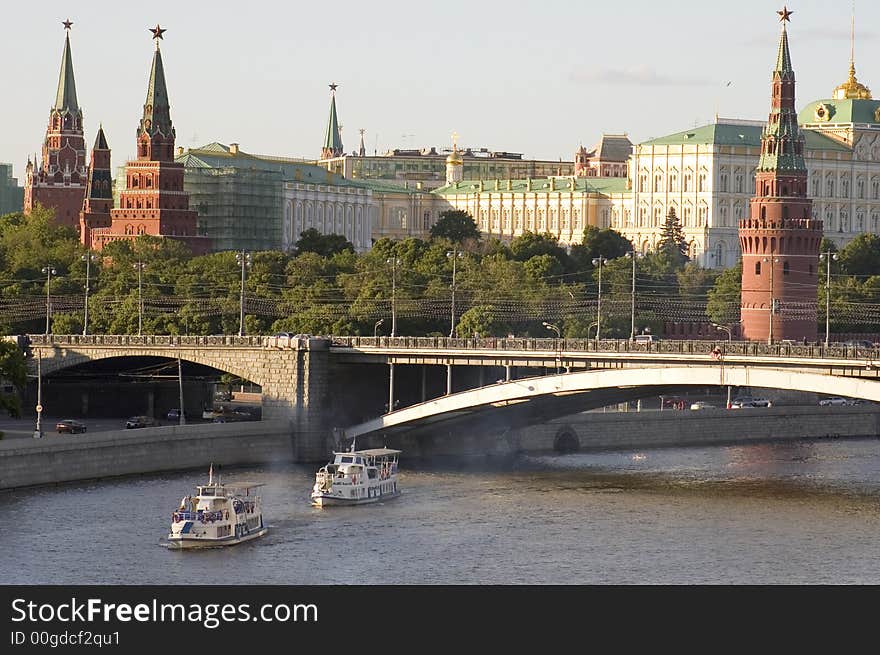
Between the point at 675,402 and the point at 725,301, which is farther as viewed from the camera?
the point at 725,301

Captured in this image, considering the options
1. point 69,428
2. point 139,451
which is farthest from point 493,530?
point 69,428

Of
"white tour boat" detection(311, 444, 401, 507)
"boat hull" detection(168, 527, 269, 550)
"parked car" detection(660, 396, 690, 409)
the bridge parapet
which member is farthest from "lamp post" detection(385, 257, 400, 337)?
"boat hull" detection(168, 527, 269, 550)

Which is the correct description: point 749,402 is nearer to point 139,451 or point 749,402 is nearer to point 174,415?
point 174,415

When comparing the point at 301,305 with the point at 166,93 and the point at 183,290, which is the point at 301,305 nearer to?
the point at 183,290

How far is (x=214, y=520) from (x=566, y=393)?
2114cm

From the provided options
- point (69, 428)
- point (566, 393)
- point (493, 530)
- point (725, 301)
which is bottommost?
point (493, 530)

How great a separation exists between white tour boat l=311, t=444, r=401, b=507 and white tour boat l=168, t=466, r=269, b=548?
659 cm

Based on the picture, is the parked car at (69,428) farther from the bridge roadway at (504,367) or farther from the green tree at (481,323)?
the green tree at (481,323)

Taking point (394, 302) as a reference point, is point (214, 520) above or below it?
below

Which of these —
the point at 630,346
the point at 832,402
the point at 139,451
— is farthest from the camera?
the point at 832,402

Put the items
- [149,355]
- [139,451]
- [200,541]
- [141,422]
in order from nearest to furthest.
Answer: [200,541] < [139,451] < [141,422] < [149,355]

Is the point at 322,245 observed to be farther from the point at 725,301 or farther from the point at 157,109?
the point at 725,301

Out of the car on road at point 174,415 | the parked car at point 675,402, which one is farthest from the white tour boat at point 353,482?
the parked car at point 675,402

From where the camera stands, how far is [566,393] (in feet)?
313
